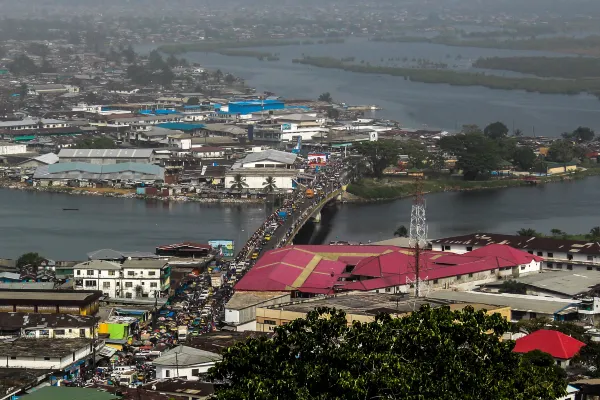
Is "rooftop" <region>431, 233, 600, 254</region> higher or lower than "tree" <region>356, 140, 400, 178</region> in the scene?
higher

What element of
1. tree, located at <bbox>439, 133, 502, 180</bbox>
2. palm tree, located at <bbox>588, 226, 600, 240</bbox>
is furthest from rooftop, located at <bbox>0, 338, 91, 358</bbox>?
tree, located at <bbox>439, 133, 502, 180</bbox>

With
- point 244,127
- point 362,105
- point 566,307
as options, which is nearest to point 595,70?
point 362,105

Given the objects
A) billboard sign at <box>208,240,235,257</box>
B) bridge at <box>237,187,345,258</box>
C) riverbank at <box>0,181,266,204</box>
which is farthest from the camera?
riverbank at <box>0,181,266,204</box>

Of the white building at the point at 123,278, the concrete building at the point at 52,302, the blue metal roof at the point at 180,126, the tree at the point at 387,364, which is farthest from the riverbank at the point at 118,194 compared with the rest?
the tree at the point at 387,364

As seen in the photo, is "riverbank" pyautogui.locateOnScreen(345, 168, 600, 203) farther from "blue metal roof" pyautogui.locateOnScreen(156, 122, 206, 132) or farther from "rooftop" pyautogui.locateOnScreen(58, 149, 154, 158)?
"blue metal roof" pyautogui.locateOnScreen(156, 122, 206, 132)

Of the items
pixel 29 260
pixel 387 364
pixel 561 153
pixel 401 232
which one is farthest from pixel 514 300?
pixel 561 153

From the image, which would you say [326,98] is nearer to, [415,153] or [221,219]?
[415,153]

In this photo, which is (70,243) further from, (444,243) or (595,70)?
(595,70)
